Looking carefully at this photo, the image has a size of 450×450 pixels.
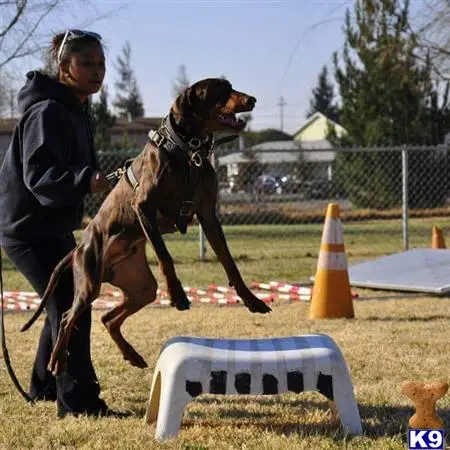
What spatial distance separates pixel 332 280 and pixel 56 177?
3.85 metres

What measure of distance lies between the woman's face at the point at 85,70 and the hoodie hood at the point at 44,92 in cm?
5

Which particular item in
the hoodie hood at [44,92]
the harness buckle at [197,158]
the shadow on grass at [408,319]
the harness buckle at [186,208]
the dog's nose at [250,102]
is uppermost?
the hoodie hood at [44,92]

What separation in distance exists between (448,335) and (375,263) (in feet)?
11.3

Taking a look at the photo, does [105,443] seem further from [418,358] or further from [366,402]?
[418,358]

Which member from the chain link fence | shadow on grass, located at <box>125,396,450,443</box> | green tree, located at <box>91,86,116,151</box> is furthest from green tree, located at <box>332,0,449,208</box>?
shadow on grass, located at <box>125,396,450,443</box>

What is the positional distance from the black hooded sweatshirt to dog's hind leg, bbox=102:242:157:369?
0.41 m

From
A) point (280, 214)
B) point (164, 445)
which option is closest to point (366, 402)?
point (164, 445)

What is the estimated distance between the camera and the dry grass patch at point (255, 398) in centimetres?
387

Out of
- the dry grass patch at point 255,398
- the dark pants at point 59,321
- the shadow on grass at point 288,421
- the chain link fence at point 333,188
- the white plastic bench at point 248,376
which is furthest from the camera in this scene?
the chain link fence at point 333,188

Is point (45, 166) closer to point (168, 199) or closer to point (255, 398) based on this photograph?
point (168, 199)

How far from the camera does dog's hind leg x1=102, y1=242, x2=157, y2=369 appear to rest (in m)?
4.38

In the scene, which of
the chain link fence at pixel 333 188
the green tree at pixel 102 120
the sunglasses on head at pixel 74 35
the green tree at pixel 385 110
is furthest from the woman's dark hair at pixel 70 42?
the green tree at pixel 102 120

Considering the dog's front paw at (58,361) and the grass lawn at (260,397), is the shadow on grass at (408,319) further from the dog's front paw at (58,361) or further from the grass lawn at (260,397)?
the dog's front paw at (58,361)

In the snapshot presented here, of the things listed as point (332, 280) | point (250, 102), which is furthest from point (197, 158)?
point (332, 280)
